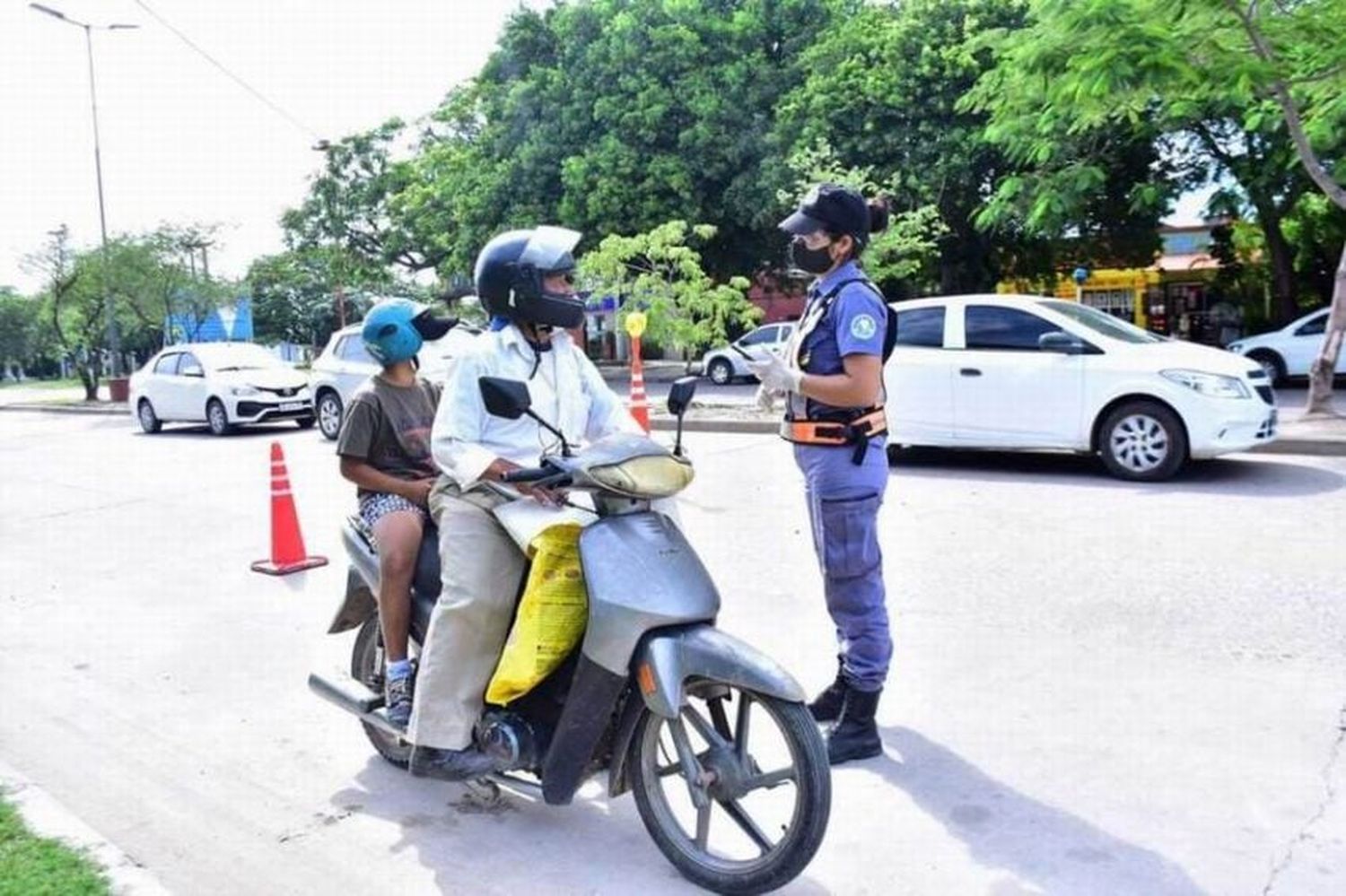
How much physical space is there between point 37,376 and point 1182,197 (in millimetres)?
73844

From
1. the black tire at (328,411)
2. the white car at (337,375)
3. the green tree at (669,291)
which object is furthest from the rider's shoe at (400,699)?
the green tree at (669,291)

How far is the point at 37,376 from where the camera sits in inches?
2899

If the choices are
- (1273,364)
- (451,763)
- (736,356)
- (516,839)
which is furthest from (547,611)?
(736,356)

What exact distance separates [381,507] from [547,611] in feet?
3.69

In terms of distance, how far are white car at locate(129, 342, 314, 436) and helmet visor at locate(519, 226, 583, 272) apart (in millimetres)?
14770

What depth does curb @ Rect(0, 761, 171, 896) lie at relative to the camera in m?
3.14

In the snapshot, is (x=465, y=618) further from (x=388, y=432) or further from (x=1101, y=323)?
(x=1101, y=323)

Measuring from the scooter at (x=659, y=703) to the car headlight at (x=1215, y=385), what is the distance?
6936mm

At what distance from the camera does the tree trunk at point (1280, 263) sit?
2162cm

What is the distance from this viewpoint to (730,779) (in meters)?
3.03

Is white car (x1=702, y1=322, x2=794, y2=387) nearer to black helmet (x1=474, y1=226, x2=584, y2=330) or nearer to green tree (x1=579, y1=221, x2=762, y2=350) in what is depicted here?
green tree (x1=579, y1=221, x2=762, y2=350)

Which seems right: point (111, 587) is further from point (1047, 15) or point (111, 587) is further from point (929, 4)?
point (929, 4)

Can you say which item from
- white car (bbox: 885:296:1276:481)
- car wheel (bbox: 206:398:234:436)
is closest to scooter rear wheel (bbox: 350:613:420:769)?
white car (bbox: 885:296:1276:481)

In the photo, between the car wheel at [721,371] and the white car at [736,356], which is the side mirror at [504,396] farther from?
the car wheel at [721,371]
